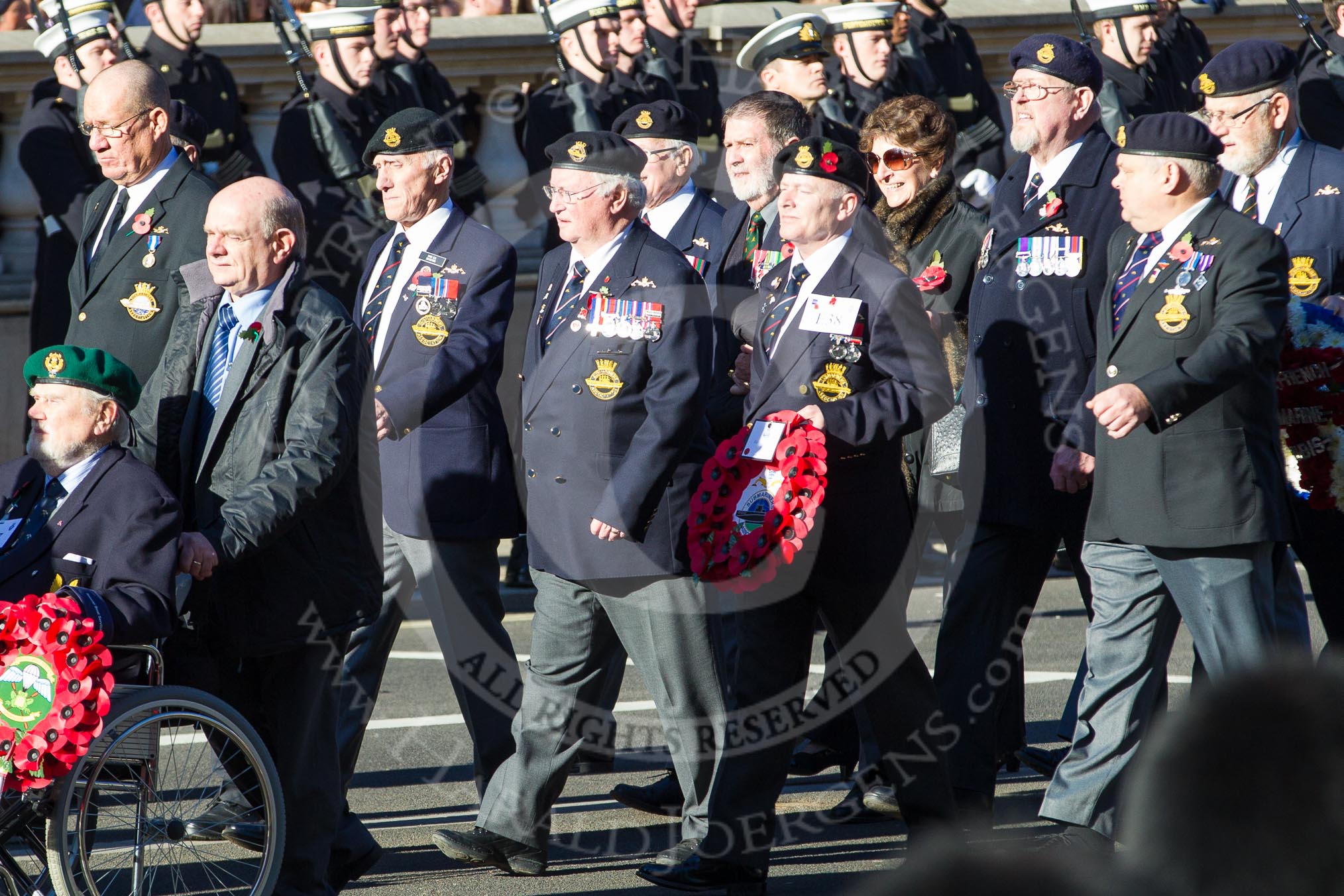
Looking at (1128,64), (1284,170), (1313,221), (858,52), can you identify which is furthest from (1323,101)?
(1313,221)

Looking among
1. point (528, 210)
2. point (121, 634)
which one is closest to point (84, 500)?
point (121, 634)

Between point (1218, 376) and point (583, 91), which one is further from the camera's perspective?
point (583, 91)

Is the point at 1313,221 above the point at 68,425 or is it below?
above

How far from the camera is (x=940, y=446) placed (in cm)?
609

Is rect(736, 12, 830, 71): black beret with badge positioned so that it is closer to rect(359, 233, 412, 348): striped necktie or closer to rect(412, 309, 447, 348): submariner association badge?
rect(359, 233, 412, 348): striped necktie

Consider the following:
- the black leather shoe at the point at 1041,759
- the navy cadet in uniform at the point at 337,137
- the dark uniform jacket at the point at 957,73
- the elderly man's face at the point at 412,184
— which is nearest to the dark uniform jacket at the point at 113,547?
the elderly man's face at the point at 412,184

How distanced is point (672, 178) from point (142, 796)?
10.8 ft

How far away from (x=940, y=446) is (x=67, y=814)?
10.3 feet

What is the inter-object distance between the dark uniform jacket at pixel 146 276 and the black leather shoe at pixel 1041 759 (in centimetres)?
323

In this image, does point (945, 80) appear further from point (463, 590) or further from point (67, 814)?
point (67, 814)

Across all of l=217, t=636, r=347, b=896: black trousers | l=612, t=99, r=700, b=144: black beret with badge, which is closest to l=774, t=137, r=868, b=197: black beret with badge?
l=612, t=99, r=700, b=144: black beret with badge

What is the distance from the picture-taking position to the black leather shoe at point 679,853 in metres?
4.98

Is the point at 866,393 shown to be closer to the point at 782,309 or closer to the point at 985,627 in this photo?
the point at 782,309

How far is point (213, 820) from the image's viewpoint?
16.5 ft
